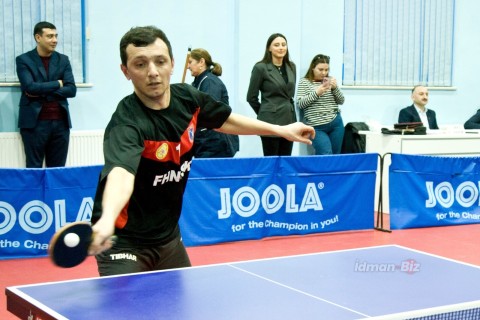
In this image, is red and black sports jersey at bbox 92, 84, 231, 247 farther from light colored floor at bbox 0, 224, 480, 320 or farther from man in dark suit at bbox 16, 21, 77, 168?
man in dark suit at bbox 16, 21, 77, 168

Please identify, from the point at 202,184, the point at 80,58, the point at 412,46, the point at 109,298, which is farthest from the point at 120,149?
the point at 412,46

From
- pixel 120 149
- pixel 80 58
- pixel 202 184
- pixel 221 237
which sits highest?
pixel 80 58

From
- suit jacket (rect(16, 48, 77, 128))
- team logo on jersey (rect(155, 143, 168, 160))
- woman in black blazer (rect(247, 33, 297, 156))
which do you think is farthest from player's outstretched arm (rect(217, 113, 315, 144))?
woman in black blazer (rect(247, 33, 297, 156))

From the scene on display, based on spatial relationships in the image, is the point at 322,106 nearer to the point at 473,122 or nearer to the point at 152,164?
the point at 473,122

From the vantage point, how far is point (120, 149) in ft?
9.85

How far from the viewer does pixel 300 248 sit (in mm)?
7160

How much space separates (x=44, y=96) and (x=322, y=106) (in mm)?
3577

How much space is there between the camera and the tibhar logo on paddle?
11.3 feet

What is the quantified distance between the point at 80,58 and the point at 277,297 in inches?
278

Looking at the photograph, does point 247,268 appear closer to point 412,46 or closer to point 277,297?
point 277,297

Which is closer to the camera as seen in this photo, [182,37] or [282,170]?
[282,170]

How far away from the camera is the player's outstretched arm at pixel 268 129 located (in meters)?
3.61

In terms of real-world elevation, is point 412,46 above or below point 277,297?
above

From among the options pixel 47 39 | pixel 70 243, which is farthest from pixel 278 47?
pixel 70 243
